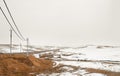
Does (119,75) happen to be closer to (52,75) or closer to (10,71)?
(52,75)

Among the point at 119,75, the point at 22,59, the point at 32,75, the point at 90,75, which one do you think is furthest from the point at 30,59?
the point at 119,75

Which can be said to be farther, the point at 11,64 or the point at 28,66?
the point at 28,66

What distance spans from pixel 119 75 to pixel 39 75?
336 inches

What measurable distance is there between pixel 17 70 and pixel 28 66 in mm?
2967

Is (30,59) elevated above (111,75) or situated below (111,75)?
above

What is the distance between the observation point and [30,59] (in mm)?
27469

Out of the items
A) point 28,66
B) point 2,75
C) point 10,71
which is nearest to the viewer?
point 2,75

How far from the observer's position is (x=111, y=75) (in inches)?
880

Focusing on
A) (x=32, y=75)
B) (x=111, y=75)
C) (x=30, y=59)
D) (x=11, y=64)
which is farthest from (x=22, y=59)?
(x=111, y=75)

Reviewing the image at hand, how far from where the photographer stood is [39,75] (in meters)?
20.8

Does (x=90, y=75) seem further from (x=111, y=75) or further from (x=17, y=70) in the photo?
(x=17, y=70)

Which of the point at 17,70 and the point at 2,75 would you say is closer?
the point at 2,75

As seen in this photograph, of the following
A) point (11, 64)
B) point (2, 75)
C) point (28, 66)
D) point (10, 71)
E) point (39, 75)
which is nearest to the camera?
point (2, 75)

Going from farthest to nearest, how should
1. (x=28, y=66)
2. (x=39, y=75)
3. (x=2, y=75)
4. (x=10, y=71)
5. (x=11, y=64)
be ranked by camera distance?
(x=28, y=66)
(x=11, y=64)
(x=10, y=71)
(x=39, y=75)
(x=2, y=75)
